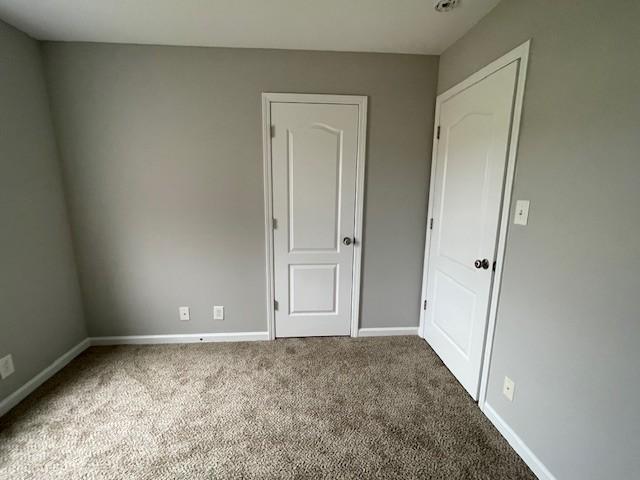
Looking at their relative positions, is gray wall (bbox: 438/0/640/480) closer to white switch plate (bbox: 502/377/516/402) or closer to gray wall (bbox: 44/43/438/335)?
white switch plate (bbox: 502/377/516/402)

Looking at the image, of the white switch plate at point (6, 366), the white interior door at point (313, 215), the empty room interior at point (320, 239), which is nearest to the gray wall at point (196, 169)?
the empty room interior at point (320, 239)

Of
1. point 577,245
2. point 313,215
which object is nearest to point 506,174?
point 577,245

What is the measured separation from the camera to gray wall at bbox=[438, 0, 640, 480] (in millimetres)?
918

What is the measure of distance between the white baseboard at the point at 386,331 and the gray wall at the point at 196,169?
0.98ft

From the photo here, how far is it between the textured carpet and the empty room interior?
15 millimetres

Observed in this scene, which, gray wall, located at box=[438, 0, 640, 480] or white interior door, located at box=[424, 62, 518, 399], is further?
white interior door, located at box=[424, 62, 518, 399]

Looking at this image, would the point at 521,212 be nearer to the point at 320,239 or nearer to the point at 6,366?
the point at 320,239

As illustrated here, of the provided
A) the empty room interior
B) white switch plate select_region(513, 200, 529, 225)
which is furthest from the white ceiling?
white switch plate select_region(513, 200, 529, 225)

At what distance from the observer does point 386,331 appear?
2457mm

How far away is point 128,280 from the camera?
221cm

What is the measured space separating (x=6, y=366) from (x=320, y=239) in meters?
2.21

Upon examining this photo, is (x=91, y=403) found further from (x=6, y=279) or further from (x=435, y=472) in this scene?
(x=435, y=472)

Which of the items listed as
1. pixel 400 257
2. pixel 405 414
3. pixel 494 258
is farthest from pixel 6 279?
pixel 494 258

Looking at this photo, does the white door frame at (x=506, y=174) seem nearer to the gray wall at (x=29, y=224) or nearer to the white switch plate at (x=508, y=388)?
the white switch plate at (x=508, y=388)
